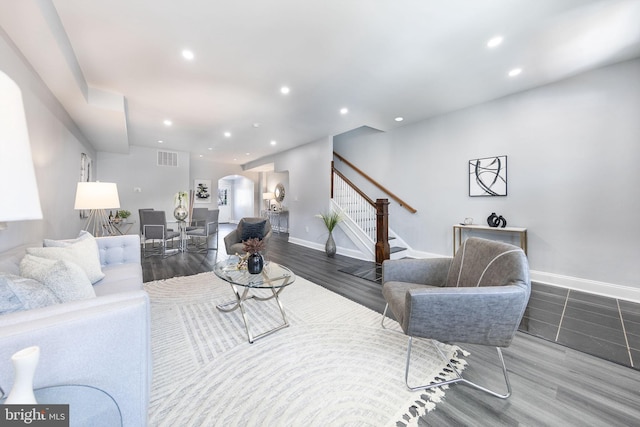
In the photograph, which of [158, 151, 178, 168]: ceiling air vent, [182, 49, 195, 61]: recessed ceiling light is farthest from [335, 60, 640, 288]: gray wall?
[158, 151, 178, 168]: ceiling air vent

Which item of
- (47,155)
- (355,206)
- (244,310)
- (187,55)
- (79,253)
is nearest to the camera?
(79,253)

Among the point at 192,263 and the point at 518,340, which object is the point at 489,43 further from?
the point at 192,263

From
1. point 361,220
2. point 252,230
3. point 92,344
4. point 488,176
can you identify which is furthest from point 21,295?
point 488,176

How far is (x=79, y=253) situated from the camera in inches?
74.0

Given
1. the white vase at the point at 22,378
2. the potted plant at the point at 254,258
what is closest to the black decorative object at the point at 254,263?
the potted plant at the point at 254,258

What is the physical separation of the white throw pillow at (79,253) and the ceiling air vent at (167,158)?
5675 millimetres

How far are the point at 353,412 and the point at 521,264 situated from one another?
4.27ft

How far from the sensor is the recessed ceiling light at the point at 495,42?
7.49 feet

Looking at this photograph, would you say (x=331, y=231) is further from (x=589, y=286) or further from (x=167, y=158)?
(x=167, y=158)

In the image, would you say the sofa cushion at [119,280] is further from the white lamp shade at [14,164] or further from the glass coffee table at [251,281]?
the white lamp shade at [14,164]

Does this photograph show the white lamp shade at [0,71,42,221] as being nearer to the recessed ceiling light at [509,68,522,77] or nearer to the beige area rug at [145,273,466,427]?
the beige area rug at [145,273,466,427]

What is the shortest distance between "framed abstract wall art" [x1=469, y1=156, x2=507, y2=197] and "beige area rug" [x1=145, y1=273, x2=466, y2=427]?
2897 millimetres

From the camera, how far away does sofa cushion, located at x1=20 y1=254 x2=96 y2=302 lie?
1.20 meters

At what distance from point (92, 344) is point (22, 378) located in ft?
1.23
